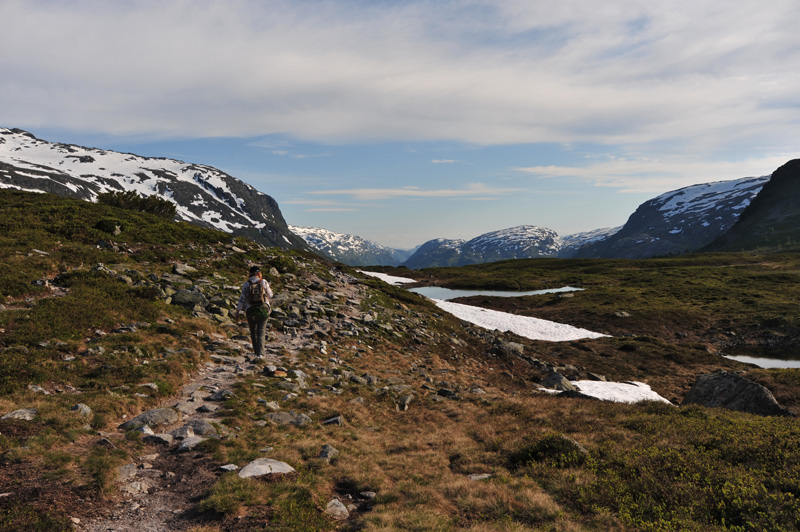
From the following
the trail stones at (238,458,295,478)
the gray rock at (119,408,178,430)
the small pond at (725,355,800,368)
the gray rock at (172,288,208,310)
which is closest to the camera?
the trail stones at (238,458,295,478)

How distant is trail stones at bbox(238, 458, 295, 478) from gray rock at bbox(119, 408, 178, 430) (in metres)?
3.63

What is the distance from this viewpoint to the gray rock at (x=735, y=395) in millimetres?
17281

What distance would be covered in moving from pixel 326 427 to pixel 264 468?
3.70 meters

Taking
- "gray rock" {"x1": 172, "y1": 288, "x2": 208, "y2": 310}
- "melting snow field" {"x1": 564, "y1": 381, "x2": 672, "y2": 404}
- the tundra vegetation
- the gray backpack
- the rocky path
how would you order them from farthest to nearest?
"melting snow field" {"x1": 564, "y1": 381, "x2": 672, "y2": 404} < "gray rock" {"x1": 172, "y1": 288, "x2": 208, "y2": 310} < the gray backpack < the tundra vegetation < the rocky path

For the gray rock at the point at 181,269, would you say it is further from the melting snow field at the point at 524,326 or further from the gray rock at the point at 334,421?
the melting snow field at the point at 524,326

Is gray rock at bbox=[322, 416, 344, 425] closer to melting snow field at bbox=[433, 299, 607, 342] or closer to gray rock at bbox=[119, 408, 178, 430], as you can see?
gray rock at bbox=[119, 408, 178, 430]

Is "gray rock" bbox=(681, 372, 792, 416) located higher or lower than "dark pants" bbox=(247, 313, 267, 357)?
lower

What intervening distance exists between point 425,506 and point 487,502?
144cm

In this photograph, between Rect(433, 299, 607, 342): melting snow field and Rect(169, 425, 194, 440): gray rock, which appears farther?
Rect(433, 299, 607, 342): melting snow field

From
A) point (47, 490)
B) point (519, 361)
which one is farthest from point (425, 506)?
point (519, 361)

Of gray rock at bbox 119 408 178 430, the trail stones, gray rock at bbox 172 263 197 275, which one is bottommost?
the trail stones

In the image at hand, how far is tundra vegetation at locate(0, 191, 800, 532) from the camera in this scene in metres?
7.68

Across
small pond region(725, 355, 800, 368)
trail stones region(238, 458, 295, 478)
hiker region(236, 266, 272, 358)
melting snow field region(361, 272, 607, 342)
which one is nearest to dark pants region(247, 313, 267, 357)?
hiker region(236, 266, 272, 358)

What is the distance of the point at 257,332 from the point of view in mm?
17047
